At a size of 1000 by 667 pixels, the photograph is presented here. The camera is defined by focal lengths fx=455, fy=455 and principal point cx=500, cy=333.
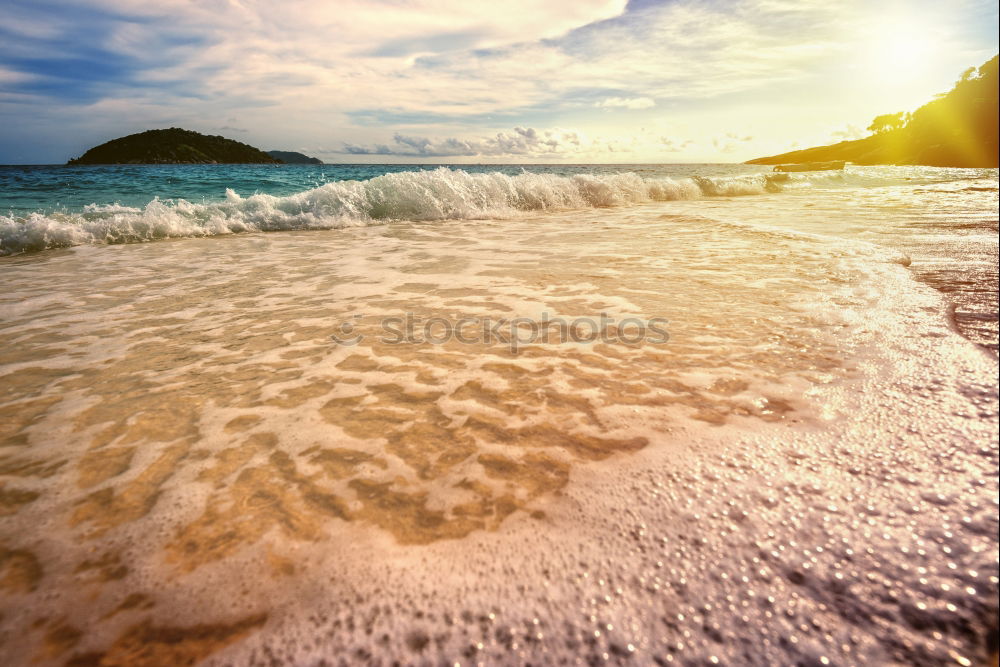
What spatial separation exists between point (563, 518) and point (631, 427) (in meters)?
0.70

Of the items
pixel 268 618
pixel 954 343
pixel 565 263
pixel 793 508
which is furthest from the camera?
pixel 565 263

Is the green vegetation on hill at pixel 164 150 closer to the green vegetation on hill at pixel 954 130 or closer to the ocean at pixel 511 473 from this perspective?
the ocean at pixel 511 473

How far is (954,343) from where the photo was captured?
2.83 meters

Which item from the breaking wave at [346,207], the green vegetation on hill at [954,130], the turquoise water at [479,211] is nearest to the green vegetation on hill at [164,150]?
the turquoise water at [479,211]

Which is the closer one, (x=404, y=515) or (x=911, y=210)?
(x=404, y=515)

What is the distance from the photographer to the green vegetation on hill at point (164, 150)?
194 ft

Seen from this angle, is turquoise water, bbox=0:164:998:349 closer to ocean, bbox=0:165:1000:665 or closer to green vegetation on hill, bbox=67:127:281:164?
ocean, bbox=0:165:1000:665

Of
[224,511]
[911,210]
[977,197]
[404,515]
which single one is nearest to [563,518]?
A: [404,515]

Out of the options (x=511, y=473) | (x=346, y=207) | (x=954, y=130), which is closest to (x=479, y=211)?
(x=346, y=207)

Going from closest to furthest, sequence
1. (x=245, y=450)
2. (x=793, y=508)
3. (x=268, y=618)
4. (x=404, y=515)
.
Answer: (x=268, y=618)
(x=793, y=508)
(x=404, y=515)
(x=245, y=450)

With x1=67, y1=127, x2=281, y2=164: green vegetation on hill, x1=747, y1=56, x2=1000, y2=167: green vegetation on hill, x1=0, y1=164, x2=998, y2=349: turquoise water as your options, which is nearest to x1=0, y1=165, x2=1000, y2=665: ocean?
x1=0, y1=164, x2=998, y2=349: turquoise water

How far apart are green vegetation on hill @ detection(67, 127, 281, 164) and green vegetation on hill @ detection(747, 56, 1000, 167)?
86.3 meters

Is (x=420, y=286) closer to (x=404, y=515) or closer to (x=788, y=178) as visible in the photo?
(x=404, y=515)

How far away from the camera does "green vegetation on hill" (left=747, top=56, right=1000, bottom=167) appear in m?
43.9
